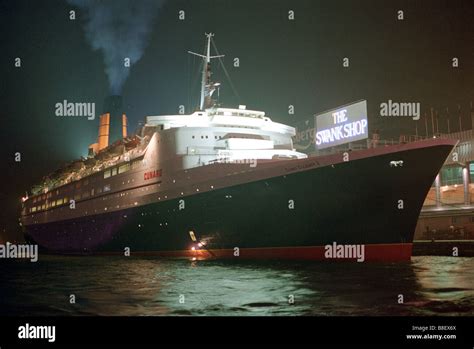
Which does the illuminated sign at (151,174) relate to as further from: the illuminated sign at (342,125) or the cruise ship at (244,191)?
the illuminated sign at (342,125)

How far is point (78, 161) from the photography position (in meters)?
49.4

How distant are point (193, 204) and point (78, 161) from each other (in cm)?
2602

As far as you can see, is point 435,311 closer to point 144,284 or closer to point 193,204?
point 144,284

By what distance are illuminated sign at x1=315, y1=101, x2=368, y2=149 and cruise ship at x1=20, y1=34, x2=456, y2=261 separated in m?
2.34

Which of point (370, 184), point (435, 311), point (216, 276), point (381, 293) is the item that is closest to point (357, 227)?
point (370, 184)

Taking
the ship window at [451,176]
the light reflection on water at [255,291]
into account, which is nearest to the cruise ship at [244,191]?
the light reflection on water at [255,291]

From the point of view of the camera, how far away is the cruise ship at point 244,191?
71.5ft

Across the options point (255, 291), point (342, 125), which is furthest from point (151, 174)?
point (255, 291)

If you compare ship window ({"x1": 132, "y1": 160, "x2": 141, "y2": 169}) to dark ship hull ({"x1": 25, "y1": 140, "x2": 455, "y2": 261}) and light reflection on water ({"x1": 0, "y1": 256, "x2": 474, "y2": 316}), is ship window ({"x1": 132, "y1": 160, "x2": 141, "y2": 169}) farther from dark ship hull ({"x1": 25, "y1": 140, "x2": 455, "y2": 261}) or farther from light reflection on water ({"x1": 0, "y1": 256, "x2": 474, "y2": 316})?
light reflection on water ({"x1": 0, "y1": 256, "x2": 474, "y2": 316})

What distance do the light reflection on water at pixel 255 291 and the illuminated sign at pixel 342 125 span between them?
21.8ft

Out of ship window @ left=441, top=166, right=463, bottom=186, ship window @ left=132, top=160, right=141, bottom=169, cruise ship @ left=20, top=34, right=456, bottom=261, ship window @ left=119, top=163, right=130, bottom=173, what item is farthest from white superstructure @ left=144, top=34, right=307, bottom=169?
ship window @ left=441, top=166, right=463, bottom=186

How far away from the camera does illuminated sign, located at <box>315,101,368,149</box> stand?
80.6ft

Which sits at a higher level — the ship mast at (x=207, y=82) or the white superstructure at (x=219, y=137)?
the ship mast at (x=207, y=82)

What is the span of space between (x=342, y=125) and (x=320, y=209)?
17.6ft
